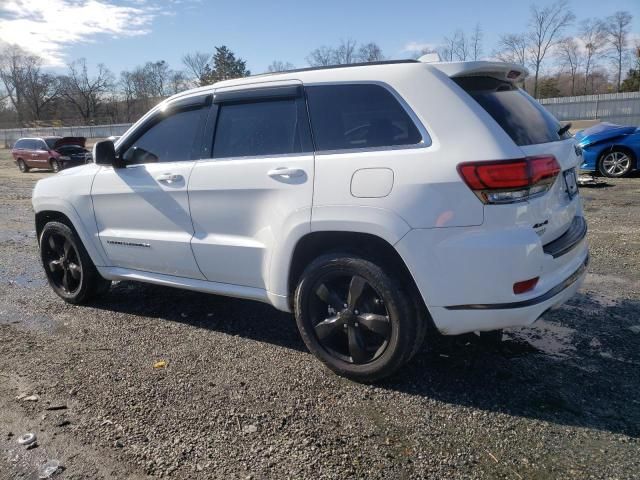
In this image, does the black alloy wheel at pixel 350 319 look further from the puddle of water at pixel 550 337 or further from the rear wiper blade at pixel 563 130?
the rear wiper blade at pixel 563 130

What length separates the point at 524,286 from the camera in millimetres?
2688

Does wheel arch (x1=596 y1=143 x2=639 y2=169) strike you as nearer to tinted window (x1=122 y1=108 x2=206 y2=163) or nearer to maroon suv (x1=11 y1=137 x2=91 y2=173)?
tinted window (x1=122 y1=108 x2=206 y2=163)

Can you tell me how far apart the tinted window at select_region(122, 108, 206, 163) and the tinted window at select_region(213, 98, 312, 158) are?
261 mm

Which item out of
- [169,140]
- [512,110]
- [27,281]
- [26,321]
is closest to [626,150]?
[512,110]

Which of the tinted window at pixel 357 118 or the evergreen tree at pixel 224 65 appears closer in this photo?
the tinted window at pixel 357 118

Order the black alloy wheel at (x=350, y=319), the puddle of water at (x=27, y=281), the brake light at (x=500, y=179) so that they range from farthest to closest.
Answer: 1. the puddle of water at (x=27, y=281)
2. the black alloy wheel at (x=350, y=319)
3. the brake light at (x=500, y=179)

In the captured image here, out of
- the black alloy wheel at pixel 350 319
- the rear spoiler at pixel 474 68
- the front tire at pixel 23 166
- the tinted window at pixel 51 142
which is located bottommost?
the black alloy wheel at pixel 350 319

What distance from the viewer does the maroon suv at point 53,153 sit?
2211 centimetres

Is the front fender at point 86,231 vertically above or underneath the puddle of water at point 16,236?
above

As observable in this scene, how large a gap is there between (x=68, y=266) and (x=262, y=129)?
8.79 ft

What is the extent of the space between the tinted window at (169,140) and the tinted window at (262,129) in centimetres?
26

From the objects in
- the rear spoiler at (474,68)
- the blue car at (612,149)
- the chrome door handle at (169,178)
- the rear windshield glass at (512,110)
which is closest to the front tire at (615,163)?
the blue car at (612,149)

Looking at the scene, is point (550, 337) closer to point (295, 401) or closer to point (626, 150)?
point (295, 401)

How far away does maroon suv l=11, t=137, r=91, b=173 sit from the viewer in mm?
22109
